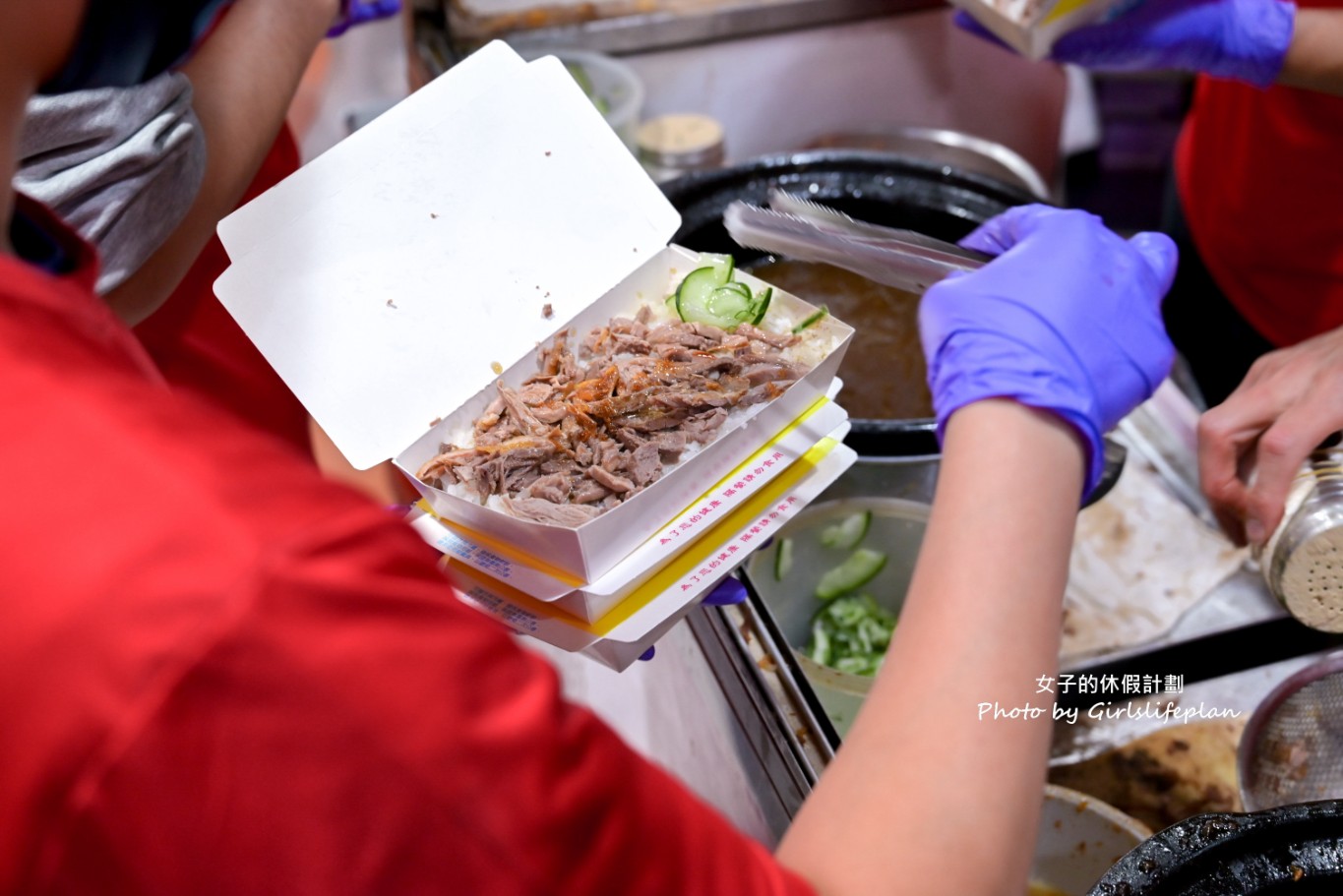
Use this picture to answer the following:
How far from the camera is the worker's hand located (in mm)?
1225

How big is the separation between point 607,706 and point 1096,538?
38.9 inches

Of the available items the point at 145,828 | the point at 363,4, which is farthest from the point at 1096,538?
the point at 363,4

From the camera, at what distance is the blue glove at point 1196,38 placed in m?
1.71

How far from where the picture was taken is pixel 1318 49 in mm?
1699

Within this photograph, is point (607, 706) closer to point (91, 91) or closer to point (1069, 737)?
point (1069, 737)

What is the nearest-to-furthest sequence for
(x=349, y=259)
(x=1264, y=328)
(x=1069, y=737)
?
1. (x=349, y=259)
2. (x=1069, y=737)
3. (x=1264, y=328)

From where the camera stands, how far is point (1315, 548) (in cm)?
116

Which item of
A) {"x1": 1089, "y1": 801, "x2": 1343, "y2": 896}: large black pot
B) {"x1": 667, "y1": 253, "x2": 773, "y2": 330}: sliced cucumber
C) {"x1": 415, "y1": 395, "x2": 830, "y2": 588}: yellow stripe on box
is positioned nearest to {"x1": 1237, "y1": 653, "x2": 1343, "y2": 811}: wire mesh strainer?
{"x1": 1089, "y1": 801, "x2": 1343, "y2": 896}: large black pot

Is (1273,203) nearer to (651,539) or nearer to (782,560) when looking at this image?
(782,560)

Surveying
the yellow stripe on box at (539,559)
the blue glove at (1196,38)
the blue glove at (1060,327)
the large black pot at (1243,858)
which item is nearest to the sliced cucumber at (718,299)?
the yellow stripe on box at (539,559)

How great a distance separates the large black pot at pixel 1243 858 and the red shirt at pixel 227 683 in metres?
0.54

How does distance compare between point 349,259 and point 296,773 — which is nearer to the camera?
point 296,773

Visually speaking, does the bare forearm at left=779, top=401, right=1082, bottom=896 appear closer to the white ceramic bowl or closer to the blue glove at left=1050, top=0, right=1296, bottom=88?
the white ceramic bowl

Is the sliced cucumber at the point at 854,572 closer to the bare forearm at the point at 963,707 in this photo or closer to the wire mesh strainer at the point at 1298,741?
the wire mesh strainer at the point at 1298,741
